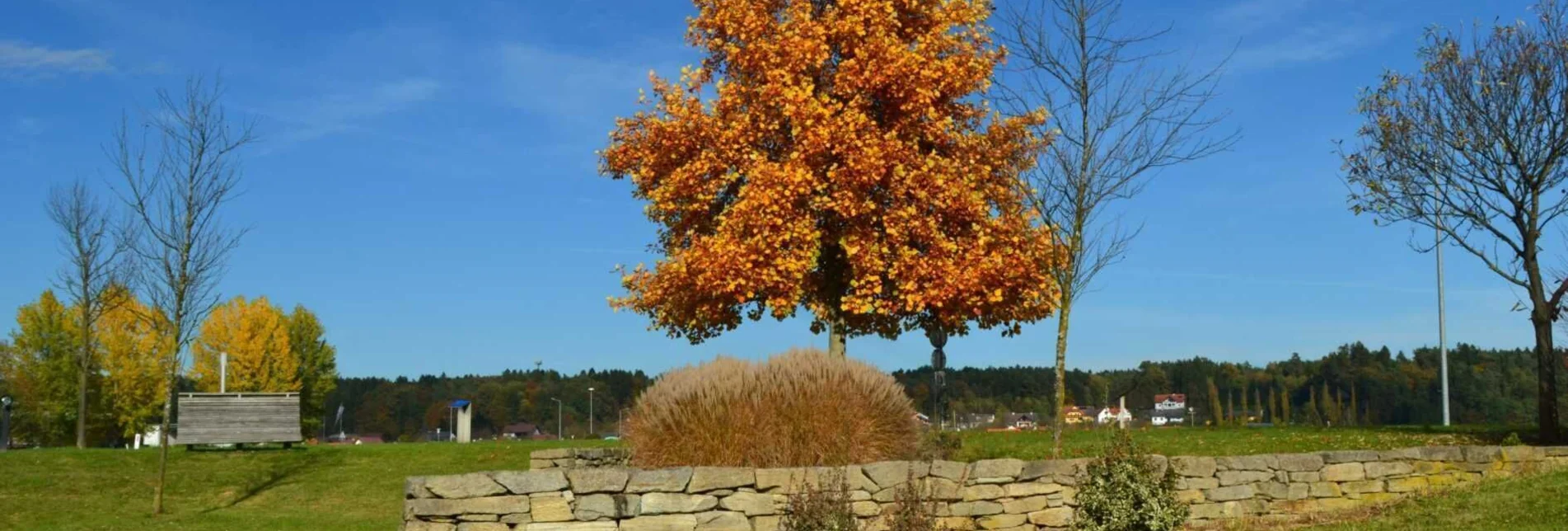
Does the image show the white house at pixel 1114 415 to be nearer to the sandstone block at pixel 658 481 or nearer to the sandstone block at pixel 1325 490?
the sandstone block at pixel 1325 490

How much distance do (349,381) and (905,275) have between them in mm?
73792

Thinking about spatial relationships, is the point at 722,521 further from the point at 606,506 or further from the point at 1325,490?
the point at 1325,490

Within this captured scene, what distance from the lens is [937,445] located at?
12.9 metres

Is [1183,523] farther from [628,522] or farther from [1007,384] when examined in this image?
[1007,384]

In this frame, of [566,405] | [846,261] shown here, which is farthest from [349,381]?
[846,261]

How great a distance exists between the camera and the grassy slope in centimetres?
1024

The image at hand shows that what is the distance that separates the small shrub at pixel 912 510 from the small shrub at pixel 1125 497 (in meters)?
1.36

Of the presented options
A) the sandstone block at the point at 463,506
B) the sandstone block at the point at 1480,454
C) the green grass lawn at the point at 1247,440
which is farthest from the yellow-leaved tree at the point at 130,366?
the sandstone block at the point at 1480,454

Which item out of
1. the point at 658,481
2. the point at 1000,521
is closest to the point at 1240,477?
the point at 1000,521

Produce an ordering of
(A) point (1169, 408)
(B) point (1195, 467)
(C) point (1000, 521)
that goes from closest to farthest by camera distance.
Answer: (C) point (1000, 521)
(B) point (1195, 467)
(A) point (1169, 408)

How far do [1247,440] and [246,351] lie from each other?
138 ft

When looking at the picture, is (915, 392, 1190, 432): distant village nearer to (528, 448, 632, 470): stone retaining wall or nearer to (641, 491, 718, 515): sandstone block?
(641, 491, 718, 515): sandstone block

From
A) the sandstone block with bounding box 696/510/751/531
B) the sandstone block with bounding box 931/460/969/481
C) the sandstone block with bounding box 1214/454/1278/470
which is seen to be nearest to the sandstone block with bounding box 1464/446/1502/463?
the sandstone block with bounding box 1214/454/1278/470

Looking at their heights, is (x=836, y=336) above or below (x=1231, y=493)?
above
